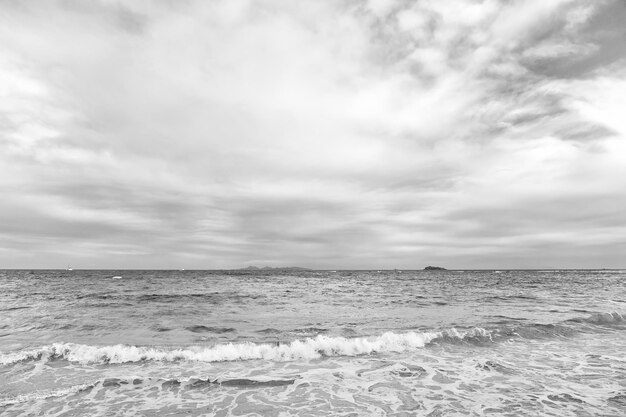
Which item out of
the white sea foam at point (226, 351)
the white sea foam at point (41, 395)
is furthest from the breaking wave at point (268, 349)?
the white sea foam at point (41, 395)

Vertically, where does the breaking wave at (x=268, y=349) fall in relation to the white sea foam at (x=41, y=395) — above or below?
above

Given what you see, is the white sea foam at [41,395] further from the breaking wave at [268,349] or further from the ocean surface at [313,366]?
the breaking wave at [268,349]

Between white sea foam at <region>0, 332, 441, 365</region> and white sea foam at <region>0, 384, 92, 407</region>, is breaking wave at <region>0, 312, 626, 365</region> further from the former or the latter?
Result: white sea foam at <region>0, 384, 92, 407</region>

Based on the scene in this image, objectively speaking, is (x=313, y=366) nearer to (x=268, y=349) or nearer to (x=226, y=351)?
(x=268, y=349)

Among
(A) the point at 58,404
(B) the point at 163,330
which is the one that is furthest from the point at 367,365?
(B) the point at 163,330

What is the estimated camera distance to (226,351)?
13.4 metres

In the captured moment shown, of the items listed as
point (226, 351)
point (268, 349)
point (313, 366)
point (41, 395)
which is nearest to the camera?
point (41, 395)

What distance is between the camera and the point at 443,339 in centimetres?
1565

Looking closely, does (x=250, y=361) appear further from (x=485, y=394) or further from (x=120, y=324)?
(x=120, y=324)

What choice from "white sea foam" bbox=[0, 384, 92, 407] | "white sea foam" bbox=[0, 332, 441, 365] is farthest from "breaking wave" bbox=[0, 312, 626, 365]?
"white sea foam" bbox=[0, 384, 92, 407]

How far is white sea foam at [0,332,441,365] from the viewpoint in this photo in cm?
1277

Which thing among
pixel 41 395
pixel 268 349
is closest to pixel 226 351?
pixel 268 349

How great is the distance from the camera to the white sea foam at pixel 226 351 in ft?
41.9

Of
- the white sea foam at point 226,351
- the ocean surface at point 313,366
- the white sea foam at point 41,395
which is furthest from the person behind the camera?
the white sea foam at point 226,351
